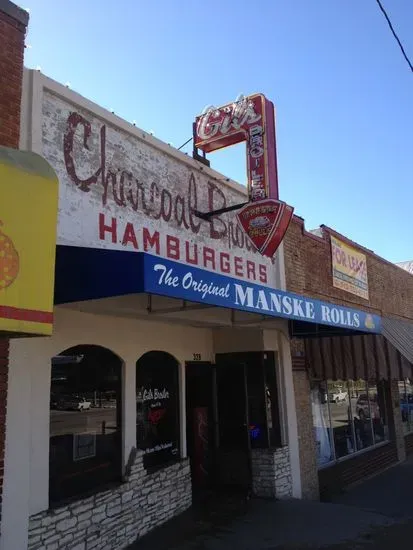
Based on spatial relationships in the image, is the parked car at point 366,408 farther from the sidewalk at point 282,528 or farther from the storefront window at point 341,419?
the sidewalk at point 282,528

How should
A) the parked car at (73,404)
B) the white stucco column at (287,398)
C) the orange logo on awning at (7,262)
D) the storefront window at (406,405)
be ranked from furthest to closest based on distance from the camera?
the storefront window at (406,405) < the white stucco column at (287,398) < the parked car at (73,404) < the orange logo on awning at (7,262)

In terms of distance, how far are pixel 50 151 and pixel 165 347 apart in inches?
137

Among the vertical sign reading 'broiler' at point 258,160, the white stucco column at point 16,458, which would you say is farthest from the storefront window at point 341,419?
the white stucco column at point 16,458

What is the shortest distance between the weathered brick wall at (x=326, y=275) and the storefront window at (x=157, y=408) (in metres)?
3.45

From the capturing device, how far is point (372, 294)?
14.6m

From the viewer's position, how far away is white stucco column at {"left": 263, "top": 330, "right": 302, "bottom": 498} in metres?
9.67

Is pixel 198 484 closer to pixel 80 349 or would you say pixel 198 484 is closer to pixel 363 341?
pixel 80 349

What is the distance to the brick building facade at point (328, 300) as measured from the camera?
34.0ft

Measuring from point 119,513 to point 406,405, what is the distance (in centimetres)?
1293

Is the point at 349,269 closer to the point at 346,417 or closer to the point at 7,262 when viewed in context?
the point at 346,417

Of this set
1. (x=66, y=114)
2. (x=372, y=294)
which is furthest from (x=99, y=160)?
(x=372, y=294)

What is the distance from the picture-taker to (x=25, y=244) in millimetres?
4141

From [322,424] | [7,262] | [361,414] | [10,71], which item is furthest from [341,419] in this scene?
[7,262]

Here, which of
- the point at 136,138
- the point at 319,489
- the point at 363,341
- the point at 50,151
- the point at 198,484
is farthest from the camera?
the point at 363,341
